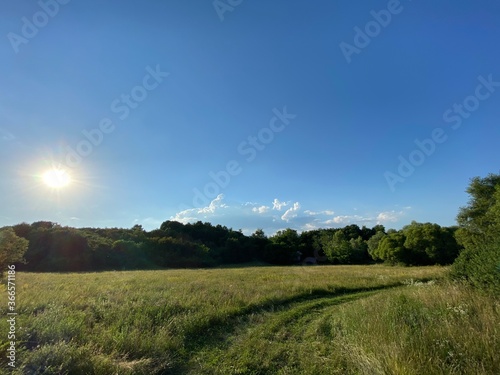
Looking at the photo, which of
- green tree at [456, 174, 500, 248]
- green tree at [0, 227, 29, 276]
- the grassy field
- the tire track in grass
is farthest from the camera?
green tree at [456, 174, 500, 248]

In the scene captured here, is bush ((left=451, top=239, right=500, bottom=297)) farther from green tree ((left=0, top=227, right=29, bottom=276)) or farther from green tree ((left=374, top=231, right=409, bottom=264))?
green tree ((left=374, top=231, right=409, bottom=264))

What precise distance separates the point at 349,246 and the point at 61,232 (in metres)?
74.0

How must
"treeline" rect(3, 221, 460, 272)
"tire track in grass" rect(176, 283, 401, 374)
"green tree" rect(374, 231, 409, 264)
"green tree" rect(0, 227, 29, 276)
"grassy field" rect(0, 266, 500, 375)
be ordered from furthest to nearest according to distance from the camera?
"green tree" rect(374, 231, 409, 264) < "treeline" rect(3, 221, 460, 272) < "green tree" rect(0, 227, 29, 276) < "tire track in grass" rect(176, 283, 401, 374) < "grassy field" rect(0, 266, 500, 375)

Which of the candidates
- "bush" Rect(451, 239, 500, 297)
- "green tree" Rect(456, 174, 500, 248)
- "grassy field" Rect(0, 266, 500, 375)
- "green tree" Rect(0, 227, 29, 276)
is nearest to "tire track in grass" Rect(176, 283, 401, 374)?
"grassy field" Rect(0, 266, 500, 375)

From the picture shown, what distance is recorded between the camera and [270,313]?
1093 centimetres

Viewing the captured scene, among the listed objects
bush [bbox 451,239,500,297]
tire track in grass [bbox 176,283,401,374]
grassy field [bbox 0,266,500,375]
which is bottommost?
tire track in grass [bbox 176,283,401,374]

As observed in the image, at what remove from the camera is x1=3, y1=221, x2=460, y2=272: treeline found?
168ft

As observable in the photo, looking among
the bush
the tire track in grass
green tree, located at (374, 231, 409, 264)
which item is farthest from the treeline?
the bush

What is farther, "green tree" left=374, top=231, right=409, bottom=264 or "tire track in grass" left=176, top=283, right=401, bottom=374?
"green tree" left=374, top=231, right=409, bottom=264

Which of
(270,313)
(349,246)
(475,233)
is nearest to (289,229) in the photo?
(349,246)

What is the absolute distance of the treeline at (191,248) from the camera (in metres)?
Result: 51.2

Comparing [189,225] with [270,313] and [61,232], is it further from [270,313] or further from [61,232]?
[270,313]

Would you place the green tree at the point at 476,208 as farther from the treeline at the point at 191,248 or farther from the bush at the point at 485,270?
the bush at the point at 485,270

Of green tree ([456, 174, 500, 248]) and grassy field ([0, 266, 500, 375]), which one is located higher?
green tree ([456, 174, 500, 248])
